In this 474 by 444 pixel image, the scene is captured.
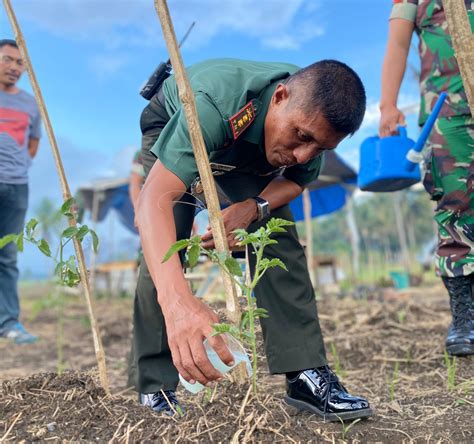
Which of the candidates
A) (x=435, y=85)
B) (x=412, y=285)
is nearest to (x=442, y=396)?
(x=435, y=85)

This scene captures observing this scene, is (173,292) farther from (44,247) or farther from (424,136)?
(424,136)

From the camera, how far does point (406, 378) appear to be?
258 centimetres

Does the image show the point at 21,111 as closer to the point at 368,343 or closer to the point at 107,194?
the point at 368,343

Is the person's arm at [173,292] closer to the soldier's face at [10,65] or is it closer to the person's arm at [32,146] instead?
the soldier's face at [10,65]

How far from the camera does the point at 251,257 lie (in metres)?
1.97

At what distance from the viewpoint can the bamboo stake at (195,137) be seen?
1.40 metres

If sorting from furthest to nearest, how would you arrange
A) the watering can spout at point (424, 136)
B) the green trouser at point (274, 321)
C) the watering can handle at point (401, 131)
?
the watering can handle at point (401, 131), the watering can spout at point (424, 136), the green trouser at point (274, 321)

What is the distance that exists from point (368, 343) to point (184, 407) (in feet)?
6.34

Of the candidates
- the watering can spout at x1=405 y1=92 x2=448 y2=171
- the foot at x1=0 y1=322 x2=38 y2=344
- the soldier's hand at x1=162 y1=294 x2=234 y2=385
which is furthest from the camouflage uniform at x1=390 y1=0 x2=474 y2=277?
the foot at x1=0 y1=322 x2=38 y2=344

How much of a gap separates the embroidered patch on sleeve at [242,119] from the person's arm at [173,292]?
25 centimetres

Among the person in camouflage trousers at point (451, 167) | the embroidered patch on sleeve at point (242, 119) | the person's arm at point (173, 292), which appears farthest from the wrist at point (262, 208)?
the person in camouflage trousers at point (451, 167)

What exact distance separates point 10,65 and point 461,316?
10.2ft

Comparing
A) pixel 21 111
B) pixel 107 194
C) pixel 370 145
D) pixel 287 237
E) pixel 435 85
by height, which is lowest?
pixel 287 237

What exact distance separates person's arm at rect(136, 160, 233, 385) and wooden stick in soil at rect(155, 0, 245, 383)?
11cm
